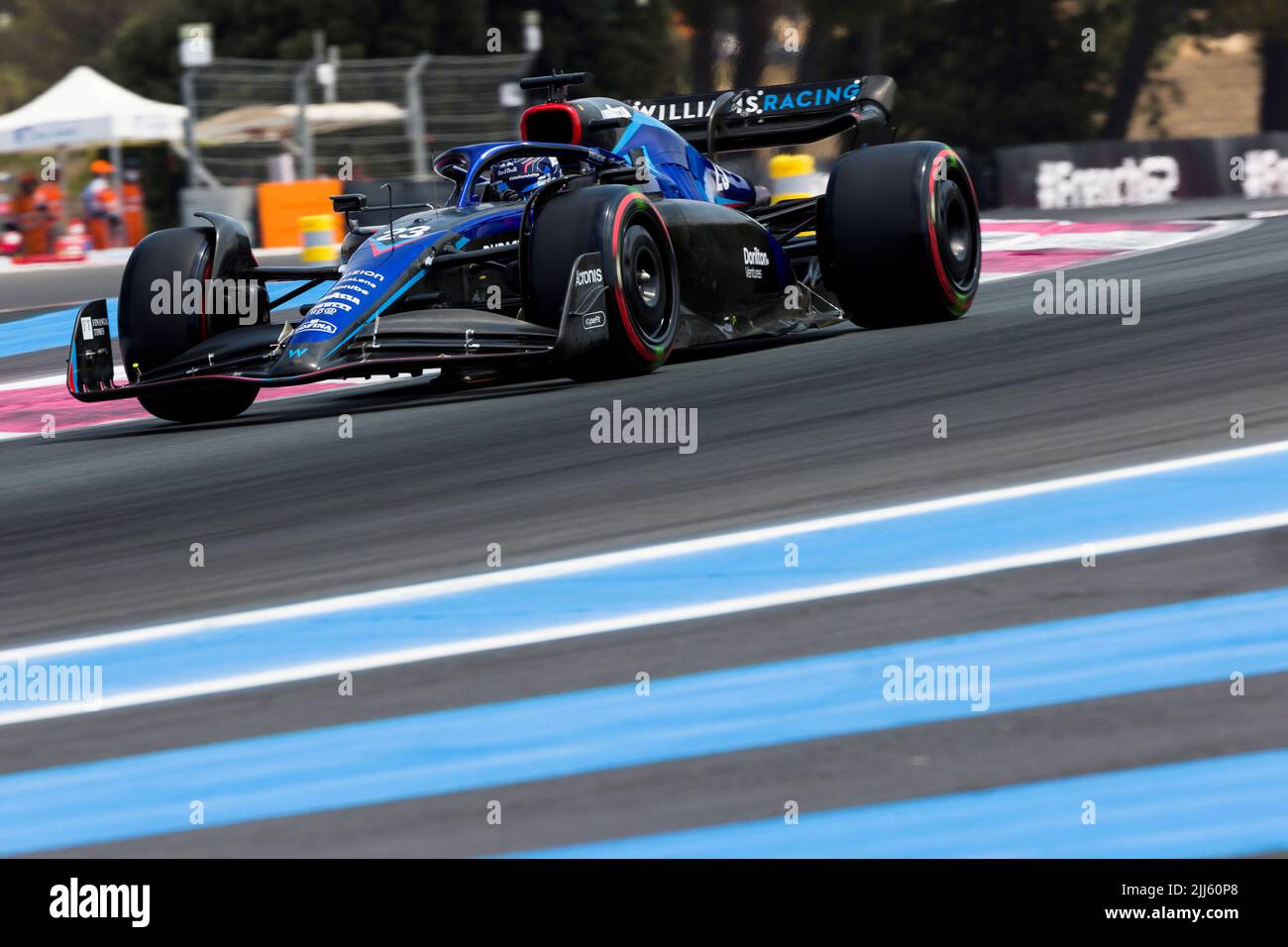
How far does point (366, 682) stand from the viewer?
12.8ft

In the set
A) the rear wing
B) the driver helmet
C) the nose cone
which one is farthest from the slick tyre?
the rear wing

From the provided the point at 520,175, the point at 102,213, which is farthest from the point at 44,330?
the point at 102,213

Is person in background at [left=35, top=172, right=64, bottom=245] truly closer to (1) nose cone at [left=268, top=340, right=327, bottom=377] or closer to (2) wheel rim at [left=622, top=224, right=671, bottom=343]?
(2) wheel rim at [left=622, top=224, right=671, bottom=343]

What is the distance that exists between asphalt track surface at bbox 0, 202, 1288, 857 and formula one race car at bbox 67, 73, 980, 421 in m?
0.25

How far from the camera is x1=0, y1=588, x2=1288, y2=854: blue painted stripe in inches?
129

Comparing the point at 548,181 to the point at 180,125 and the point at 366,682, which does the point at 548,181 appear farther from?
the point at 180,125

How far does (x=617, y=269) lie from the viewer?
767 centimetres

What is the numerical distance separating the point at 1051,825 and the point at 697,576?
174cm

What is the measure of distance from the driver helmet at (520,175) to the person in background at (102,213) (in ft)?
59.2

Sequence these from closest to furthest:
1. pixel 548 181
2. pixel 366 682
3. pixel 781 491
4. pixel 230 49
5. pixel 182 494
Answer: pixel 366 682
pixel 781 491
pixel 182 494
pixel 548 181
pixel 230 49

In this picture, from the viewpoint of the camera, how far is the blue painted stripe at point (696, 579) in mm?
4215
